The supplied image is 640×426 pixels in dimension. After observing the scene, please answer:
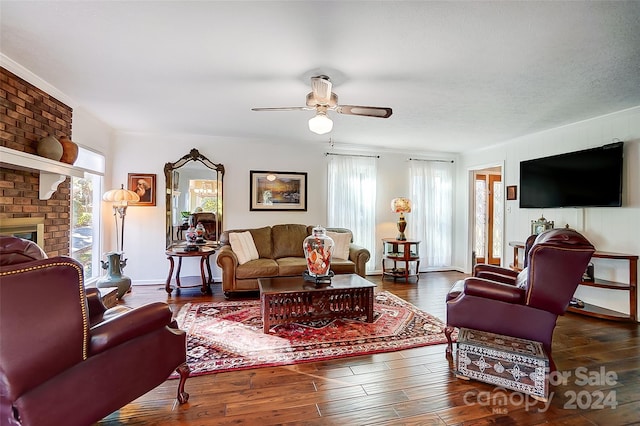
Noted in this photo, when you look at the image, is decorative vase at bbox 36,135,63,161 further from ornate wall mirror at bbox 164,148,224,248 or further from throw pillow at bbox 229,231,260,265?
throw pillow at bbox 229,231,260,265

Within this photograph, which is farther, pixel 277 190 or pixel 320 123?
pixel 277 190

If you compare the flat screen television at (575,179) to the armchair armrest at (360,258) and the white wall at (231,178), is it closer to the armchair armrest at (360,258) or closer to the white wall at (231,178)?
the white wall at (231,178)

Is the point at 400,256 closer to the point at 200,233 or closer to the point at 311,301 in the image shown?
the point at 311,301

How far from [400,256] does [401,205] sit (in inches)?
35.5

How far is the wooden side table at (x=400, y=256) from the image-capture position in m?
5.16

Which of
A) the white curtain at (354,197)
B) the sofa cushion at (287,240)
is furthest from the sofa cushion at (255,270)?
the white curtain at (354,197)

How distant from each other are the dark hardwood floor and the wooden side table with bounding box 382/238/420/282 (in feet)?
8.60

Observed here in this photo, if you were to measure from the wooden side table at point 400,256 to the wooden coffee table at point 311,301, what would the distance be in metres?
2.13

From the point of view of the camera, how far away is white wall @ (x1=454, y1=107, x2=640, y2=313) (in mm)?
3408

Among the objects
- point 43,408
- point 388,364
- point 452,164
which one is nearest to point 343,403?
point 388,364

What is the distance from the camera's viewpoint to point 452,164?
606 cm

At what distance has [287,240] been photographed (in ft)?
15.8

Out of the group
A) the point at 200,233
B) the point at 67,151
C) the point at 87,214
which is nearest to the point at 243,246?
the point at 200,233

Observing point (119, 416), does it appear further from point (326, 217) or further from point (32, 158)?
point (326, 217)
